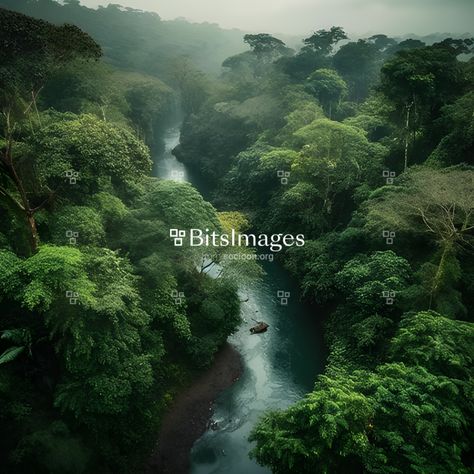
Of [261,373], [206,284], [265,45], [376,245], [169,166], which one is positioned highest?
[265,45]

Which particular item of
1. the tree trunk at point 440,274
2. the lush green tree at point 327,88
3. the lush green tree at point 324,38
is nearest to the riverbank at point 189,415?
the tree trunk at point 440,274

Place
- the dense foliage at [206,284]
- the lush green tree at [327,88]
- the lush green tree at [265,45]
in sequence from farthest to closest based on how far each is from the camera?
the lush green tree at [265,45]
the lush green tree at [327,88]
the dense foliage at [206,284]

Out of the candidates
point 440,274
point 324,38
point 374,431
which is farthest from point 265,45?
point 374,431

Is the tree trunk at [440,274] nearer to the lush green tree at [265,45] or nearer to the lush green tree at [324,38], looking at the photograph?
the lush green tree at [324,38]

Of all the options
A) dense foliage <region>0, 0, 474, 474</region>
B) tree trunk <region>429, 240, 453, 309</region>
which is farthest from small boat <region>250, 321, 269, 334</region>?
tree trunk <region>429, 240, 453, 309</region>

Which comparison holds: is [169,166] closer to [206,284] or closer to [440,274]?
[206,284]
